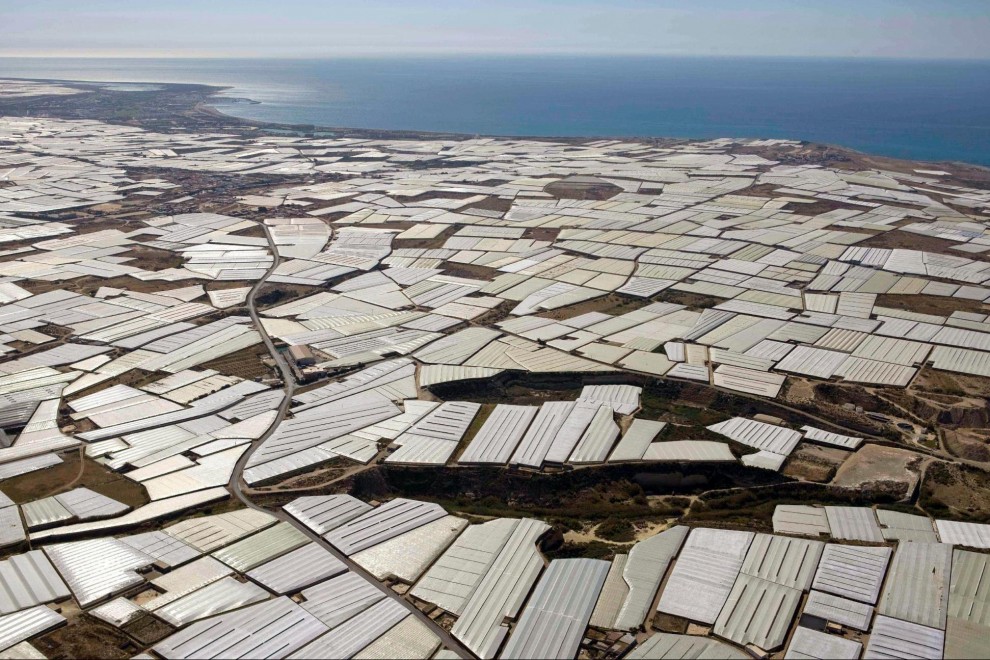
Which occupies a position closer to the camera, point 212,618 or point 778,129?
point 212,618

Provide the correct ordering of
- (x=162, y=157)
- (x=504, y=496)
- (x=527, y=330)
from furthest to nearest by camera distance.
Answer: (x=162, y=157) < (x=527, y=330) < (x=504, y=496)

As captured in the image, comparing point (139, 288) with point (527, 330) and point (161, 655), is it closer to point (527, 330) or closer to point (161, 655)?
point (527, 330)

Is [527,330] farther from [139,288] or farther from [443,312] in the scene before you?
[139,288]

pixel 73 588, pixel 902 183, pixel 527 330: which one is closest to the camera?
pixel 73 588

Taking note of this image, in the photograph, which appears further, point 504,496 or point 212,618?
point 504,496

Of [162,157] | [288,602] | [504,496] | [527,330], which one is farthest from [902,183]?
[162,157]

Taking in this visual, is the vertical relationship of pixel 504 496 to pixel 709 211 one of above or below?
below

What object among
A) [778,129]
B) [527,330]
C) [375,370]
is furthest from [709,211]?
[778,129]

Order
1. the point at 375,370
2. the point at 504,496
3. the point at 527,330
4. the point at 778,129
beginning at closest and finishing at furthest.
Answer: the point at 504,496
the point at 375,370
the point at 527,330
the point at 778,129

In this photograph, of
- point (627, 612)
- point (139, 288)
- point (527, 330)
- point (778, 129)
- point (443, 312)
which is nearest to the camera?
point (627, 612)
